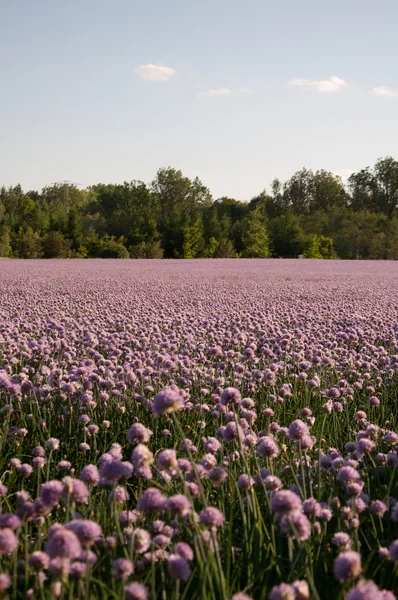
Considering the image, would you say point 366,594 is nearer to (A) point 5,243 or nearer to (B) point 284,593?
(B) point 284,593

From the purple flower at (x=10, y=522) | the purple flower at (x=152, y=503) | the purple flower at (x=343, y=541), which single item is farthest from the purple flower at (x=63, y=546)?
the purple flower at (x=343, y=541)

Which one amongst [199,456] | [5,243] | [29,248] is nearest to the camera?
[199,456]

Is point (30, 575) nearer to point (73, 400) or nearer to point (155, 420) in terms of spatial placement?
point (155, 420)

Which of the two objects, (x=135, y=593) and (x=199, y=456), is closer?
(x=135, y=593)

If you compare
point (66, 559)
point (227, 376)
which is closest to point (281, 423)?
point (227, 376)

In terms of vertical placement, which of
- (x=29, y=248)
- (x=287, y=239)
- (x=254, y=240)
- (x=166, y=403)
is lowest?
(x=166, y=403)

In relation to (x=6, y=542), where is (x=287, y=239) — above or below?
above

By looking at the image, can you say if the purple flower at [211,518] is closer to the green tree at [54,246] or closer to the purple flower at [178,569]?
the purple flower at [178,569]

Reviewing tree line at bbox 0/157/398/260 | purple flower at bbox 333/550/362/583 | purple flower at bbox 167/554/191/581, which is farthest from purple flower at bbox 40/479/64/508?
tree line at bbox 0/157/398/260

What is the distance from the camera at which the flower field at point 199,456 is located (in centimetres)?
152

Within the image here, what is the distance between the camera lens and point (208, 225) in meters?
56.0

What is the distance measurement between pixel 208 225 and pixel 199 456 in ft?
176

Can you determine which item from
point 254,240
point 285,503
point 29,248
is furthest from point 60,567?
point 254,240

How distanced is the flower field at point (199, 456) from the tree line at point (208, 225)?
38.7m
